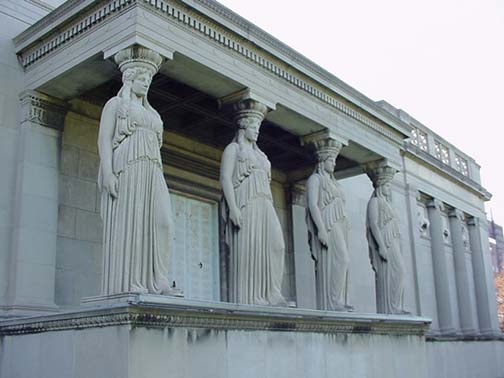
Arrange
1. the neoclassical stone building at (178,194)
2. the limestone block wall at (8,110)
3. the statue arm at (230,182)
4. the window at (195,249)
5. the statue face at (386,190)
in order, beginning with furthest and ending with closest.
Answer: the statue face at (386,190)
the window at (195,249)
the statue arm at (230,182)
the limestone block wall at (8,110)
the neoclassical stone building at (178,194)

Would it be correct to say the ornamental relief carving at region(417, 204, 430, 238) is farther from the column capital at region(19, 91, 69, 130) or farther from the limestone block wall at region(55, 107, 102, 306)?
the column capital at region(19, 91, 69, 130)

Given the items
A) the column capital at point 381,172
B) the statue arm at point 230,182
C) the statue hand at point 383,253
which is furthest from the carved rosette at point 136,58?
the column capital at point 381,172

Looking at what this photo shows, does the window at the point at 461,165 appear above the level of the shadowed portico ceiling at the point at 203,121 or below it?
above

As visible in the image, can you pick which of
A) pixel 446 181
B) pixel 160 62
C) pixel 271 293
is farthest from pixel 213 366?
pixel 446 181

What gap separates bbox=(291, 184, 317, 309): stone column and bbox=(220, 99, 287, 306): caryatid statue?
218 inches

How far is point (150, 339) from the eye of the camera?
7148mm

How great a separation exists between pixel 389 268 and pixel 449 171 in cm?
1075

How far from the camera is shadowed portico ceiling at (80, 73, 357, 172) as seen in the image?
458 inches

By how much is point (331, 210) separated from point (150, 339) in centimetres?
592

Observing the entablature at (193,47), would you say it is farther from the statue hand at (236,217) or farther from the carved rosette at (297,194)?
the carved rosette at (297,194)

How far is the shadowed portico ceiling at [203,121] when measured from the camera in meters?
11.6

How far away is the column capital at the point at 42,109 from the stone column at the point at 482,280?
62.0ft

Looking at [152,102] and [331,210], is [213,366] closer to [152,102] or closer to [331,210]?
[331,210]

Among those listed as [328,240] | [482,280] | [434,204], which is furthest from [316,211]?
[482,280]
